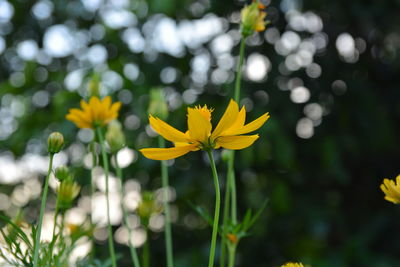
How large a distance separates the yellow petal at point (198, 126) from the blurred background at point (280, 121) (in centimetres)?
107

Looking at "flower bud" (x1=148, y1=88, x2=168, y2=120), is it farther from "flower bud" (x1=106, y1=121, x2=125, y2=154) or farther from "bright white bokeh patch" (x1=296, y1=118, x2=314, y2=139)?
"bright white bokeh patch" (x1=296, y1=118, x2=314, y2=139)

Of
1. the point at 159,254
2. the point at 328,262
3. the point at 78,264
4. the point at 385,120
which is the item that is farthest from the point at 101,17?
the point at 78,264

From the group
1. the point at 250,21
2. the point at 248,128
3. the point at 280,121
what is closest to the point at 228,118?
the point at 248,128

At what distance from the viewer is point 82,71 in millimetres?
1578

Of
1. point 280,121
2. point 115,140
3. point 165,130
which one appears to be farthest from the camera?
point 280,121

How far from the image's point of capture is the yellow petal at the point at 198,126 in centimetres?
28

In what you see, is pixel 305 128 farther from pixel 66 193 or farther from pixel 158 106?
pixel 66 193

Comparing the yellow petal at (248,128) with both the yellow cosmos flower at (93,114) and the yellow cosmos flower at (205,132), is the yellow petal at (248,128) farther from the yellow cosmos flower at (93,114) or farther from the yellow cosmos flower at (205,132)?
the yellow cosmos flower at (93,114)

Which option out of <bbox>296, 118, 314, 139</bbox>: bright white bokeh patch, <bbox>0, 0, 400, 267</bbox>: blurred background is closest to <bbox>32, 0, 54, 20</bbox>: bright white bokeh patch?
<bbox>0, 0, 400, 267</bbox>: blurred background

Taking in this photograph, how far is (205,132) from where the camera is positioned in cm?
29

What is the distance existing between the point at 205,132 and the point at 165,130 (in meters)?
0.03

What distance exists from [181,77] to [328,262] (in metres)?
0.84

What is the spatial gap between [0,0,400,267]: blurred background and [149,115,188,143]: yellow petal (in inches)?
42.4

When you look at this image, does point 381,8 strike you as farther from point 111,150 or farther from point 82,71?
point 111,150
